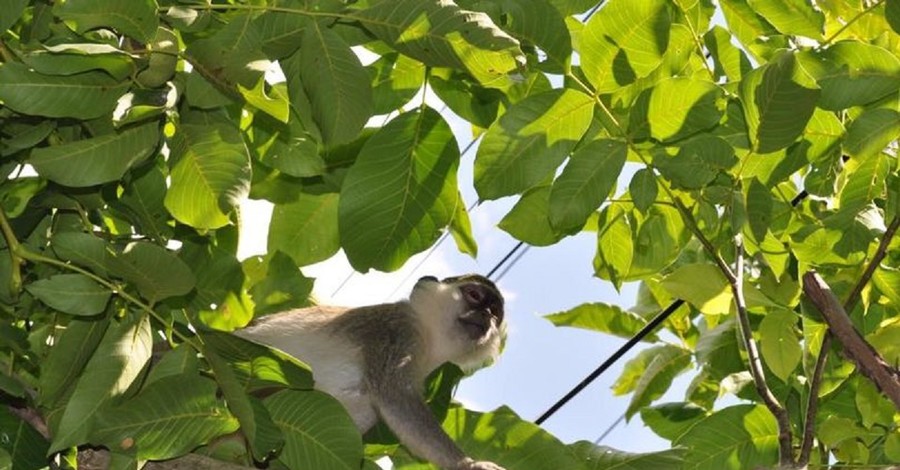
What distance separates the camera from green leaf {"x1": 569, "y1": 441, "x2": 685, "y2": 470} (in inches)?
126

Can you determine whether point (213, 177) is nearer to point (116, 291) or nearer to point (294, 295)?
point (116, 291)

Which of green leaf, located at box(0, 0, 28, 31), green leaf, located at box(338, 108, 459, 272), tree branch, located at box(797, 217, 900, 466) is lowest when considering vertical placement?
tree branch, located at box(797, 217, 900, 466)

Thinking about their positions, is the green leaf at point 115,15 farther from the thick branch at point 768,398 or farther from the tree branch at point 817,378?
the tree branch at point 817,378

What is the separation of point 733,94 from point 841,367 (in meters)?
1.13

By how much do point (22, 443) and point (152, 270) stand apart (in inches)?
26.6

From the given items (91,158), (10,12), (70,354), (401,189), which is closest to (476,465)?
(401,189)

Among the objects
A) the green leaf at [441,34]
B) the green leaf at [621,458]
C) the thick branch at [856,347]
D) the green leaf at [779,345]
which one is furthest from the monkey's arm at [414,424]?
the green leaf at [441,34]

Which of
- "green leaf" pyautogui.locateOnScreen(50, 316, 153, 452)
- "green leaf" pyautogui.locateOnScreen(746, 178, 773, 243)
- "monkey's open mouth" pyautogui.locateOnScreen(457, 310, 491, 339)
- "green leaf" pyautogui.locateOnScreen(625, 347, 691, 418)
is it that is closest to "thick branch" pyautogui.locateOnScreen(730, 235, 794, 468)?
"green leaf" pyautogui.locateOnScreen(746, 178, 773, 243)

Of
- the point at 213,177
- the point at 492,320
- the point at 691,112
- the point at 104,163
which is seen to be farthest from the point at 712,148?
the point at 492,320

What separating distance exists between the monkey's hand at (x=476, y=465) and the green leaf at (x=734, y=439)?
0.56 m

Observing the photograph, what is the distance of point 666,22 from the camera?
3.20 m

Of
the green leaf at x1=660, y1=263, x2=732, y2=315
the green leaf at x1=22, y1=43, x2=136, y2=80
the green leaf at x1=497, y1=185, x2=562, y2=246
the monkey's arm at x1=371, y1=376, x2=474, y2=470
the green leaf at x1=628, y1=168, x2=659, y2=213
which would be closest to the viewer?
the green leaf at x1=22, y1=43, x2=136, y2=80

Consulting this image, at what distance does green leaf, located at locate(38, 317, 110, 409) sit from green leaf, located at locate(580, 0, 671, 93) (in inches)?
54.7

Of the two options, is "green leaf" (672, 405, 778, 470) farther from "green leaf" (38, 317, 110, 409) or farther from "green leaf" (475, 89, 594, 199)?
"green leaf" (38, 317, 110, 409)
